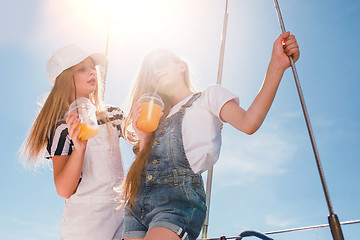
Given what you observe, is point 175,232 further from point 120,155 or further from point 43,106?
point 43,106

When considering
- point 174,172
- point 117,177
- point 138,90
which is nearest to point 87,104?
point 138,90

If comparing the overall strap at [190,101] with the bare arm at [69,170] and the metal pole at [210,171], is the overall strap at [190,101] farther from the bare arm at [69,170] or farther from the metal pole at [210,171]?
the metal pole at [210,171]

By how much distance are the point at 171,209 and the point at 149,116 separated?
0.39 meters

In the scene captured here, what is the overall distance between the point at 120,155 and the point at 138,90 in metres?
0.32

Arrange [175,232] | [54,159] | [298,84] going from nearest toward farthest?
[298,84]
[175,232]
[54,159]

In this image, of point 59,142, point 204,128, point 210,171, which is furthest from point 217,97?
point 59,142

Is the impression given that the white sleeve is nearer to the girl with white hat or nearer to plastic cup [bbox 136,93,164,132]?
plastic cup [bbox 136,93,164,132]

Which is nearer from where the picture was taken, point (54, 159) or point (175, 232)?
point (175, 232)

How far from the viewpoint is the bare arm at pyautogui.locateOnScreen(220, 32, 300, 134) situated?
3.67 feet

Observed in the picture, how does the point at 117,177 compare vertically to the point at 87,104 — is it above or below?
below

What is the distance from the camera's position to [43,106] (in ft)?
6.09

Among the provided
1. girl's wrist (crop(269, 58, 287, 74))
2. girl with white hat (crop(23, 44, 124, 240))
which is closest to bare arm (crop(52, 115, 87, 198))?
girl with white hat (crop(23, 44, 124, 240))

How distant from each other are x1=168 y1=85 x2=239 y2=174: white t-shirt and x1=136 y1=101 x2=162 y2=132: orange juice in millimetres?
112

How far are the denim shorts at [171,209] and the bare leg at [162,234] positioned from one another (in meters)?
0.01
